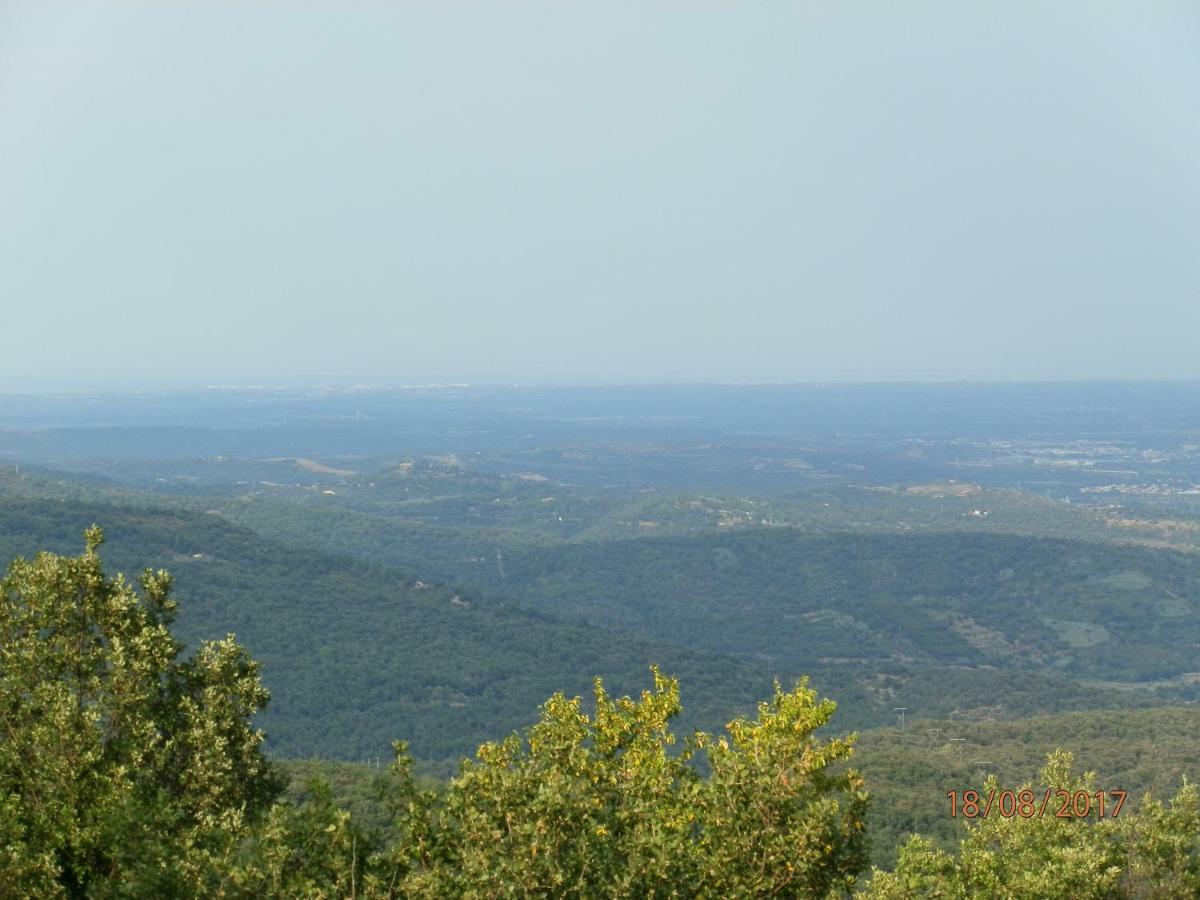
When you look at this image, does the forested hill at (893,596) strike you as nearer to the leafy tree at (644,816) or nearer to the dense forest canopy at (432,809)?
the dense forest canopy at (432,809)

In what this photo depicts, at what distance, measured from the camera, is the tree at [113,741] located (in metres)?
13.0

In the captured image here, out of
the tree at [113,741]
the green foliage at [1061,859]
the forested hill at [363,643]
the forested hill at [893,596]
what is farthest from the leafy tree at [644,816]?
the forested hill at [893,596]

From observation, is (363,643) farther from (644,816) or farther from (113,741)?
(644,816)

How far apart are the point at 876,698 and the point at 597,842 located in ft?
313

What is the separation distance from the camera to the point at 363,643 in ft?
328

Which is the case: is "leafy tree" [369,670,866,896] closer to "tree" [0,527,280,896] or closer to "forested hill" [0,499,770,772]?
"tree" [0,527,280,896]

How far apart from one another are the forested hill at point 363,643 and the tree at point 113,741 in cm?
5898

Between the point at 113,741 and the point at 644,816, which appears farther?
the point at 113,741

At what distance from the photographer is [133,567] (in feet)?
336

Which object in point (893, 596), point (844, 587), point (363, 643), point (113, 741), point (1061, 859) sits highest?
point (113, 741)

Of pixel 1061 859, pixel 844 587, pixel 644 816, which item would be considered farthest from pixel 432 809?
pixel 844 587

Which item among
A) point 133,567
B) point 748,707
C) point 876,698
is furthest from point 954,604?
point 133,567

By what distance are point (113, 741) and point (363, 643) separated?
86.8 metres

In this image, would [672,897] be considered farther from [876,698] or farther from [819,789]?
[876,698]
